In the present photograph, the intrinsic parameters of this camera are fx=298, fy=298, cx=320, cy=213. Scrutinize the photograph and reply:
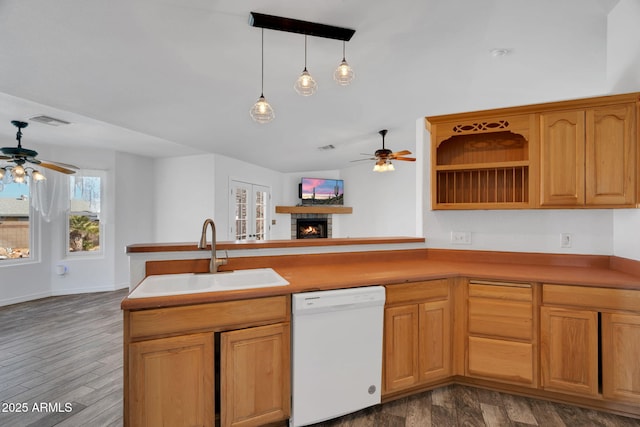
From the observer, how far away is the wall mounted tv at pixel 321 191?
7.21 metres

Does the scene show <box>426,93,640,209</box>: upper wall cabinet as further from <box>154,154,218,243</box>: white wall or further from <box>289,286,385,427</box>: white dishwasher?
<box>154,154,218,243</box>: white wall

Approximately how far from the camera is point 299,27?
6.70ft

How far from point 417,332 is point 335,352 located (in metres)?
0.63

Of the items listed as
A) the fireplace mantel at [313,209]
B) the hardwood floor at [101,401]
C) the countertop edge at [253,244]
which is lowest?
the hardwood floor at [101,401]

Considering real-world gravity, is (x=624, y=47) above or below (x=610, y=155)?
above

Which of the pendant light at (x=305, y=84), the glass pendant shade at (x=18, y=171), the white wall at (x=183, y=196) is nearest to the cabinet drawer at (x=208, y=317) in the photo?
the pendant light at (x=305, y=84)

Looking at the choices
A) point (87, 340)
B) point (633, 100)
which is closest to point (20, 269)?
point (87, 340)

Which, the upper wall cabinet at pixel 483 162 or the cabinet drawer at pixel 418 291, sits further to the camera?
the upper wall cabinet at pixel 483 162

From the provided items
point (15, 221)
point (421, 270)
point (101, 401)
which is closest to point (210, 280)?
point (101, 401)

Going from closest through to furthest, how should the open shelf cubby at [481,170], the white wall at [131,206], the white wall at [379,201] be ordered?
1. the open shelf cubby at [481,170]
2. the white wall at [131,206]
3. the white wall at [379,201]

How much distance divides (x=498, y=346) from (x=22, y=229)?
659 centimetres

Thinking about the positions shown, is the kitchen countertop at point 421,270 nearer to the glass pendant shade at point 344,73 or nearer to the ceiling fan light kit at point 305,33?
the ceiling fan light kit at point 305,33

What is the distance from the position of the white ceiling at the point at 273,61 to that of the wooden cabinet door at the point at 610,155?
73 cm

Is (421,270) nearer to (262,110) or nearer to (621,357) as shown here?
(621,357)
